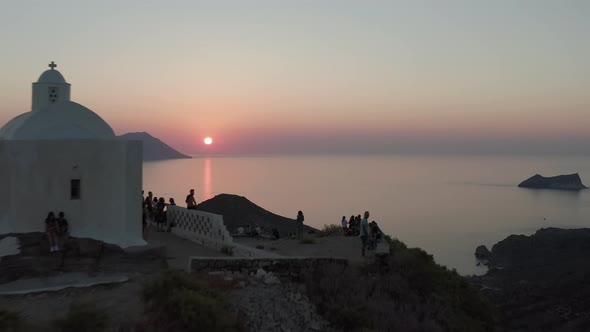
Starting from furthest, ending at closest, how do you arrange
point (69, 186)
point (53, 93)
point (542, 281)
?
point (542, 281) < point (53, 93) < point (69, 186)

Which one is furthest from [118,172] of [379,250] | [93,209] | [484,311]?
[484,311]

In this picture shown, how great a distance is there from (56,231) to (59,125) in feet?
12.1

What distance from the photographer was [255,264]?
40.9ft

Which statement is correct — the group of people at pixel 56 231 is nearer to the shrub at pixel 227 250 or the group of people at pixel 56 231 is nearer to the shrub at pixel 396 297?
the shrub at pixel 227 250

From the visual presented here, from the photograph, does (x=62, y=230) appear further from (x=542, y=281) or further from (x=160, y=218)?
(x=542, y=281)

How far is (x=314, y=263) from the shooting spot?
42.8ft

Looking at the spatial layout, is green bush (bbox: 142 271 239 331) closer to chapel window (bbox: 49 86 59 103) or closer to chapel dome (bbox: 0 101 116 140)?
chapel dome (bbox: 0 101 116 140)

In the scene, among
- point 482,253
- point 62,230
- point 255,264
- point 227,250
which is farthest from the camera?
point 482,253

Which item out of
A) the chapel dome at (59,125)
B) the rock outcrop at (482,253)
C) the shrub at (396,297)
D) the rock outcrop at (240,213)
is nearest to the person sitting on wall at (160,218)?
the chapel dome at (59,125)

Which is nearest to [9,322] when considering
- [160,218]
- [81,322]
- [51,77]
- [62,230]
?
[81,322]

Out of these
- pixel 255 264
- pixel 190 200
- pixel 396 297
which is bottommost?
pixel 396 297

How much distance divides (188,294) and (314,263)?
464cm

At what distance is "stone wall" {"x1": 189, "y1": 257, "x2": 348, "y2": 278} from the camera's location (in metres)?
12.1

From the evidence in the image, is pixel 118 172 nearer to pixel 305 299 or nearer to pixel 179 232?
pixel 179 232
